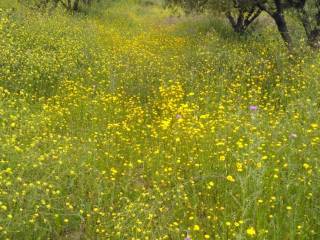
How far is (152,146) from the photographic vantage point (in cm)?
671

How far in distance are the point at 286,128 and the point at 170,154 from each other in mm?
1839

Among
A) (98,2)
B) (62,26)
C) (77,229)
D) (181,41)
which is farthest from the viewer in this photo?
(98,2)

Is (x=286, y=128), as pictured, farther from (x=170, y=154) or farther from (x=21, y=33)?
(x=21, y=33)

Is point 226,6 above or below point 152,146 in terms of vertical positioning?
above

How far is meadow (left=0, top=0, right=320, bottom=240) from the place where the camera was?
4652 millimetres

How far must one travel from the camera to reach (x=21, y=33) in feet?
38.1

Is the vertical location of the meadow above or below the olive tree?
below

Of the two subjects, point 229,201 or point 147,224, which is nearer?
point 147,224

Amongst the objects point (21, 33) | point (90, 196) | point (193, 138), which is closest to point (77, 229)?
point (90, 196)

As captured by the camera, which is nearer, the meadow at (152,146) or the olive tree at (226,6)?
the meadow at (152,146)

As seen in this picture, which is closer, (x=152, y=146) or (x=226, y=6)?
(x=152, y=146)

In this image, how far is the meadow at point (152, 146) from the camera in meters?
4.65

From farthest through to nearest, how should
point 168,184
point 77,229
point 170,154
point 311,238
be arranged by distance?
point 170,154 → point 168,184 → point 77,229 → point 311,238

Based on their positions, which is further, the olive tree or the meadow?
the olive tree
